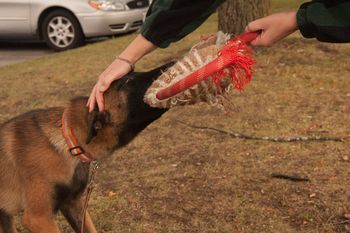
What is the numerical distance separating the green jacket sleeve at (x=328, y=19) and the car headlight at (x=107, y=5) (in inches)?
305

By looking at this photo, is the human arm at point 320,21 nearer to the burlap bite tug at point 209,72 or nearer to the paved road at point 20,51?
the burlap bite tug at point 209,72

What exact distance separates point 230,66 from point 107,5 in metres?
7.66

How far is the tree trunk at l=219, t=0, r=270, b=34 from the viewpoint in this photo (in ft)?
21.5

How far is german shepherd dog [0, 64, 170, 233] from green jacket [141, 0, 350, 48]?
0.41 meters

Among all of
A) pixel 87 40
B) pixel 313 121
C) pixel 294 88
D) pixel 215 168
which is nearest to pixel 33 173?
pixel 215 168

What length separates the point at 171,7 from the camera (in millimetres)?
2102

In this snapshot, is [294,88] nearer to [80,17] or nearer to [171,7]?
[171,7]

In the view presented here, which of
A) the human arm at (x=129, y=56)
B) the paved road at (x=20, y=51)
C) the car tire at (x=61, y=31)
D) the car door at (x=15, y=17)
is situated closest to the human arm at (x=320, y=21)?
the human arm at (x=129, y=56)

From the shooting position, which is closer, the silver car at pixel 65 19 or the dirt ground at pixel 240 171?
the dirt ground at pixel 240 171

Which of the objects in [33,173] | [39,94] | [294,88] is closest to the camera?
[33,173]

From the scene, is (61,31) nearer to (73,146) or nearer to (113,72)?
(73,146)

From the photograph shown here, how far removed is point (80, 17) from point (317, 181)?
653cm

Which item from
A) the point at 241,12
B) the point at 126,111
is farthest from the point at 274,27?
the point at 241,12

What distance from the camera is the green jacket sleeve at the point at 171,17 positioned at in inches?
83.0
